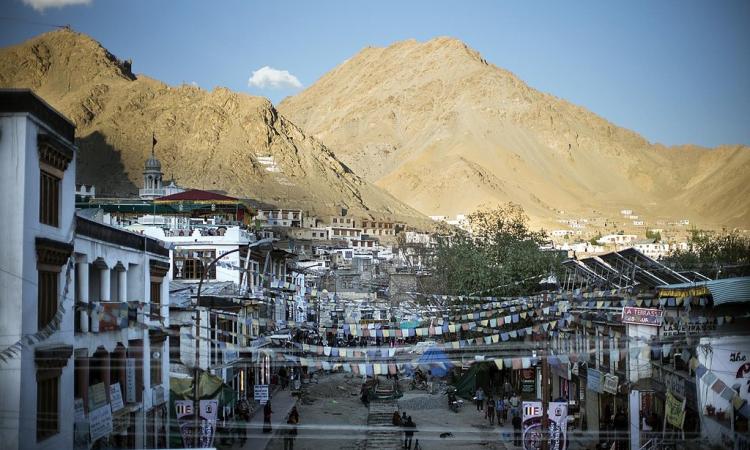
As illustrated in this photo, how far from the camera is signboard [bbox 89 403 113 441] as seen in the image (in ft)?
78.5

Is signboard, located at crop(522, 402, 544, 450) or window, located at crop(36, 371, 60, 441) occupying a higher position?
window, located at crop(36, 371, 60, 441)

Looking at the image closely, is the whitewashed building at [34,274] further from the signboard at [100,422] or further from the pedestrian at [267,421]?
the pedestrian at [267,421]

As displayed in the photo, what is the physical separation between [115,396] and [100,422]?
1934 mm

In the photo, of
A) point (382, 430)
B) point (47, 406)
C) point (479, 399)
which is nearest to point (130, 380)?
point (47, 406)

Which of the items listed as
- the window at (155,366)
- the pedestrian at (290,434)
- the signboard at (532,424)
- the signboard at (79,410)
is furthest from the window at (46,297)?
the pedestrian at (290,434)

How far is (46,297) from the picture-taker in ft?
68.8

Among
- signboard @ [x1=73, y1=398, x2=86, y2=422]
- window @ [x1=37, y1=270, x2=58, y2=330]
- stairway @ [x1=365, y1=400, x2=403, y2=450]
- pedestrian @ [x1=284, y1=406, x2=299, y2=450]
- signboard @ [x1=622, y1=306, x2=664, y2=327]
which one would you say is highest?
window @ [x1=37, y1=270, x2=58, y2=330]

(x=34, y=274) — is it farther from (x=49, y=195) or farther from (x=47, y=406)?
(x=47, y=406)

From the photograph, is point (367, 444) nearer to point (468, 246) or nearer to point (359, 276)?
point (468, 246)

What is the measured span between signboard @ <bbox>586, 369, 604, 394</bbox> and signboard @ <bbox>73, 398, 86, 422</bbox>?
1572cm

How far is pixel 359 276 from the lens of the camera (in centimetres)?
10512

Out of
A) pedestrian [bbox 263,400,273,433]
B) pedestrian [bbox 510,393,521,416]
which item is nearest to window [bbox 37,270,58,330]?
pedestrian [bbox 263,400,273,433]

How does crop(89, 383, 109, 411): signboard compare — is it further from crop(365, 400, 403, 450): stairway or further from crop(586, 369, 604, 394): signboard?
crop(586, 369, 604, 394): signboard

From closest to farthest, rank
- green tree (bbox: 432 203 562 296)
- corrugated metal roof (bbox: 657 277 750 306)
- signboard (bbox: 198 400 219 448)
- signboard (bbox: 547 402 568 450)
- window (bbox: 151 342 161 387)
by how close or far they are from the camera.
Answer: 1. corrugated metal roof (bbox: 657 277 750 306)
2. signboard (bbox: 198 400 219 448)
3. signboard (bbox: 547 402 568 450)
4. window (bbox: 151 342 161 387)
5. green tree (bbox: 432 203 562 296)
